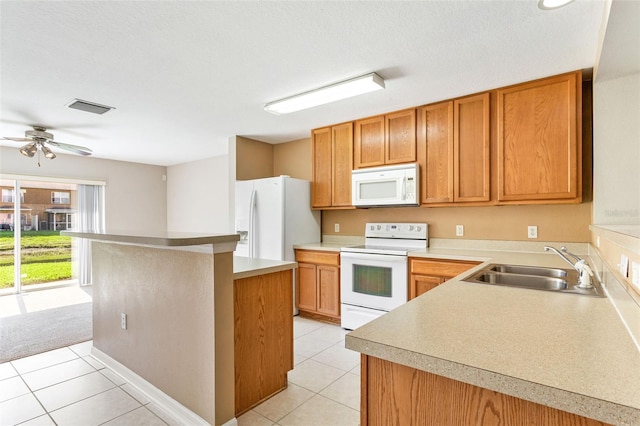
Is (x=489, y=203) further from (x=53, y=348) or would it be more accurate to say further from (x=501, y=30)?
(x=53, y=348)

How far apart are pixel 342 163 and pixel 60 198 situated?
17.0ft

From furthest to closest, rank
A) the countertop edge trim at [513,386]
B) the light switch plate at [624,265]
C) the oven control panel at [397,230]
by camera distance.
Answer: the oven control panel at [397,230], the light switch plate at [624,265], the countertop edge trim at [513,386]

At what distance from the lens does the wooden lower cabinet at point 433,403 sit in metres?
0.71

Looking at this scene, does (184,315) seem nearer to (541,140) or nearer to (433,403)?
(433,403)

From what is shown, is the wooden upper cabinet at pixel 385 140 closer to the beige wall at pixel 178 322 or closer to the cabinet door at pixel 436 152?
the cabinet door at pixel 436 152

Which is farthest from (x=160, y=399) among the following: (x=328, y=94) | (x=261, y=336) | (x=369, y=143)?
(x=369, y=143)

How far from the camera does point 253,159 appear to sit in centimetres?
467

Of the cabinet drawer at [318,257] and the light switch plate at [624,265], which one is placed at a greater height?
the light switch plate at [624,265]

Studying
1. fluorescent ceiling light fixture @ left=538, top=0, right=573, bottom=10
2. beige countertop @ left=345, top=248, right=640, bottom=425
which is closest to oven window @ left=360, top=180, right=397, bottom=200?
fluorescent ceiling light fixture @ left=538, top=0, right=573, bottom=10

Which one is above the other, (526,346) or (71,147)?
(71,147)

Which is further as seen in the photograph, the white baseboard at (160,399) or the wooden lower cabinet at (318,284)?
the wooden lower cabinet at (318,284)

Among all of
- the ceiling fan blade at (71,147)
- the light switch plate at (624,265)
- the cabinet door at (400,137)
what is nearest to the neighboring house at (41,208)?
the ceiling fan blade at (71,147)

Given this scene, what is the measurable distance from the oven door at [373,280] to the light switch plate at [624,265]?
1.95m

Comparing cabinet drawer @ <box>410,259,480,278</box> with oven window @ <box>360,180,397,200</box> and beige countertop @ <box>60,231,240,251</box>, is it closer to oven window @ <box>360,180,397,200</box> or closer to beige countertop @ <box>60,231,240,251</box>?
oven window @ <box>360,180,397,200</box>
